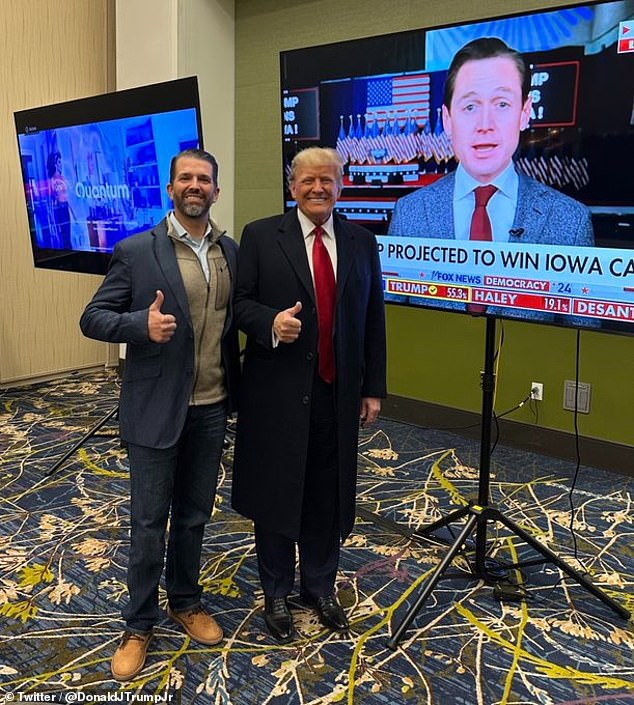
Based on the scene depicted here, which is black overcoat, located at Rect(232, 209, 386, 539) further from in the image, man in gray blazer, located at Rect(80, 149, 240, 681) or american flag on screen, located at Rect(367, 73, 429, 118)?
american flag on screen, located at Rect(367, 73, 429, 118)

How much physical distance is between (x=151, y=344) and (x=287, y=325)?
0.38 m

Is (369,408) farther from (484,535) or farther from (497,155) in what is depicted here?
(497,155)

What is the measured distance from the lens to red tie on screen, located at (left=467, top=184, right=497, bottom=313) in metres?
2.29

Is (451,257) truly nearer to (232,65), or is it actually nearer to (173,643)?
(173,643)

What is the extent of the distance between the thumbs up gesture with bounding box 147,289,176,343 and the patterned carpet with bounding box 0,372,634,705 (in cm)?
100

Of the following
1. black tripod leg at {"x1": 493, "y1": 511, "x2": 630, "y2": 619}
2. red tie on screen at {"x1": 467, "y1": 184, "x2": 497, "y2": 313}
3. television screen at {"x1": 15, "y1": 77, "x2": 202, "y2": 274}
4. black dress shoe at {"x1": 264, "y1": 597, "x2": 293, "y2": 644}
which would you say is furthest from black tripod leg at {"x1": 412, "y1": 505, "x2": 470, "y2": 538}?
television screen at {"x1": 15, "y1": 77, "x2": 202, "y2": 274}

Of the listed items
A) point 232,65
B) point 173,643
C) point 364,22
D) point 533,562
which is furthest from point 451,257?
point 232,65

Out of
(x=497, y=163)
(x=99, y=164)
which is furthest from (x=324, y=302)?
(x=99, y=164)

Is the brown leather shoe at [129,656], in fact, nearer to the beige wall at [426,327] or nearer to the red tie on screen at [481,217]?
the red tie on screen at [481,217]

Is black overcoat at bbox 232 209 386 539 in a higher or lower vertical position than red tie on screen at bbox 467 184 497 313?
lower

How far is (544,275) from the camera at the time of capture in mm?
2215

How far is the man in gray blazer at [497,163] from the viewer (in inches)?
85.3

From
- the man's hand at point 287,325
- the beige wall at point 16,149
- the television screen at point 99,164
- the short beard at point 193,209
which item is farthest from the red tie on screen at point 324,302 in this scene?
the beige wall at point 16,149

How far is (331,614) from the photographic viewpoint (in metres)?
2.30
